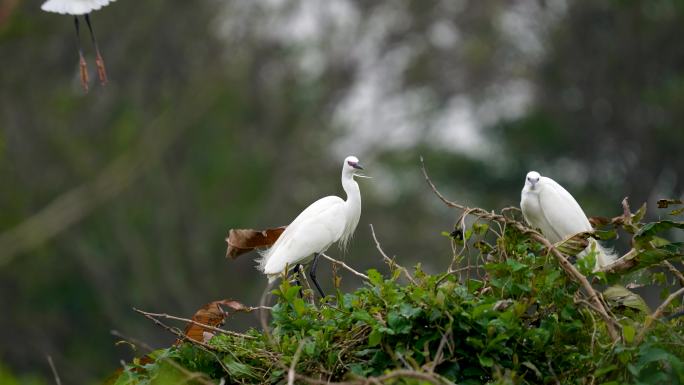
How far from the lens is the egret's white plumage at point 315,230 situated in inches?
219

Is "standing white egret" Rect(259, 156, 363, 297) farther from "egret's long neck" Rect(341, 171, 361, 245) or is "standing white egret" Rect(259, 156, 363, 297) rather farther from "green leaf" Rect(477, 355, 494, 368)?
"green leaf" Rect(477, 355, 494, 368)

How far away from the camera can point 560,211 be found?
5.62 m

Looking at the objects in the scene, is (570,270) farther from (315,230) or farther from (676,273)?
(315,230)

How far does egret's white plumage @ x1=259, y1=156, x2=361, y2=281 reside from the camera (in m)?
5.57

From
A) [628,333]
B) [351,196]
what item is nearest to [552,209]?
[351,196]

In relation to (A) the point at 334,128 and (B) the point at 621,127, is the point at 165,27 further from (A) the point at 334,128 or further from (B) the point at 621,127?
(B) the point at 621,127

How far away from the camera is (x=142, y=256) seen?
20.0 meters

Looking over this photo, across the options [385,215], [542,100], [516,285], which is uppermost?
[516,285]

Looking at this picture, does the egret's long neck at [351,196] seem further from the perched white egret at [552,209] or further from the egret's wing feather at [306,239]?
the perched white egret at [552,209]

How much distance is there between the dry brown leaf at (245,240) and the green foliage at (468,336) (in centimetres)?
50

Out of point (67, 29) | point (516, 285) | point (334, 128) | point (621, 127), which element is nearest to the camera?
point (516, 285)

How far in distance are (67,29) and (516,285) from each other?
1643 cm

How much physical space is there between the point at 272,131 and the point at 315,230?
17.0 metres

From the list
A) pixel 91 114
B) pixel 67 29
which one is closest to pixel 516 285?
pixel 67 29
